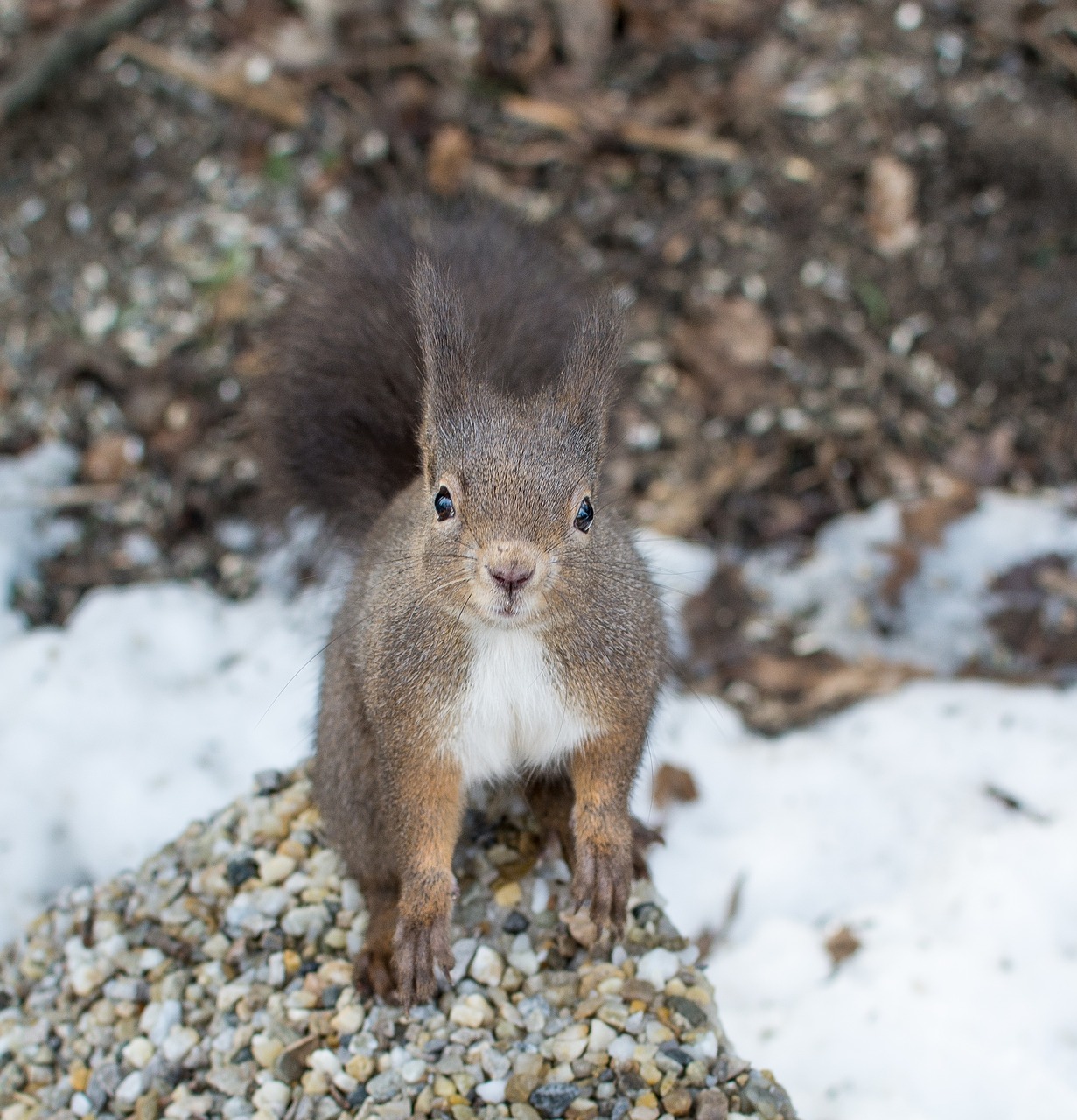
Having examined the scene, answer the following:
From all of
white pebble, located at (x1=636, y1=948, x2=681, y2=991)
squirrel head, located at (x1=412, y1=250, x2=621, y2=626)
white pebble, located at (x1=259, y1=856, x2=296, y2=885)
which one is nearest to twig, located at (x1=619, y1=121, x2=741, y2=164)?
squirrel head, located at (x1=412, y1=250, x2=621, y2=626)

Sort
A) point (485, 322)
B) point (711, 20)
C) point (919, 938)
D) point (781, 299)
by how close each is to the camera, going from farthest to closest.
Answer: point (711, 20), point (781, 299), point (919, 938), point (485, 322)

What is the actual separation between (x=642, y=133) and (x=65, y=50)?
193 centimetres

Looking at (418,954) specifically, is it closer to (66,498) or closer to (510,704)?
(510,704)

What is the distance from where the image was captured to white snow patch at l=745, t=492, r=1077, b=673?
373 centimetres

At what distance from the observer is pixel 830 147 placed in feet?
14.8

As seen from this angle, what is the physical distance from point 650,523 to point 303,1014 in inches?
78.5

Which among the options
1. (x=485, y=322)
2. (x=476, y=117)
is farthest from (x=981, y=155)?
(x=485, y=322)

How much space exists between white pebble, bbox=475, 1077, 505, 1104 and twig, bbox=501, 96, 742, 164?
3.27m

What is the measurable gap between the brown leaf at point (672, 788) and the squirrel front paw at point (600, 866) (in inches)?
34.1

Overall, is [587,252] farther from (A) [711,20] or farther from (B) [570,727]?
(B) [570,727]

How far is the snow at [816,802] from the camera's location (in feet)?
8.07

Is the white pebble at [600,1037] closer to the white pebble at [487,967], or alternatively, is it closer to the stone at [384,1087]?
the white pebble at [487,967]

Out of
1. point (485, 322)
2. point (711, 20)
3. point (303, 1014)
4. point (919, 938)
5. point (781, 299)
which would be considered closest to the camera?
point (303, 1014)

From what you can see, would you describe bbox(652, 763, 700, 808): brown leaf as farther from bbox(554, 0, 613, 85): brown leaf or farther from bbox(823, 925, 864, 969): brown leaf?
bbox(554, 0, 613, 85): brown leaf
